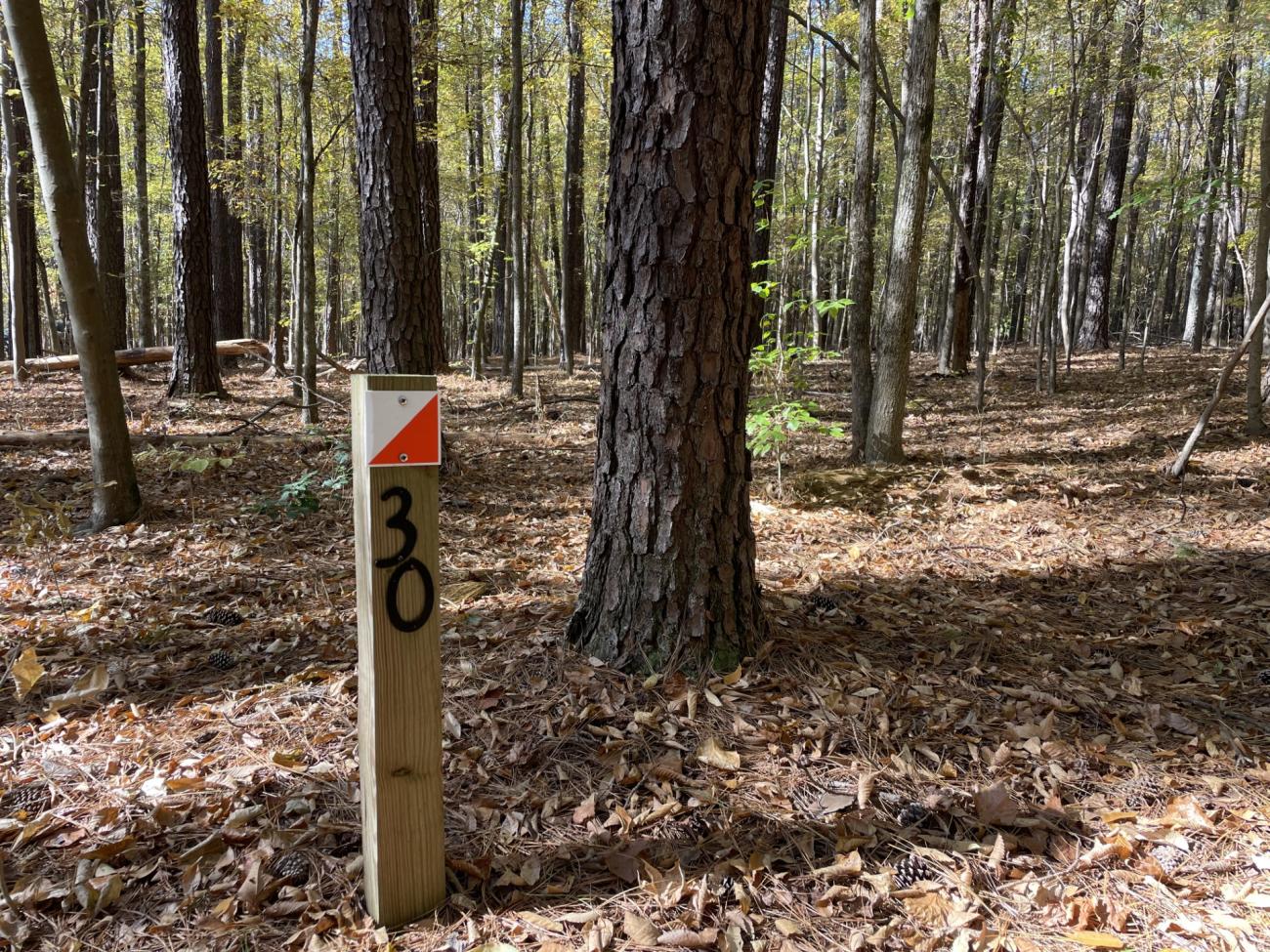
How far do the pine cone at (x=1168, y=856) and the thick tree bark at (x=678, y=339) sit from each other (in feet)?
4.71

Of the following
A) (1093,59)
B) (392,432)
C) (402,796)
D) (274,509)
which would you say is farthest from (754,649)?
→ (1093,59)

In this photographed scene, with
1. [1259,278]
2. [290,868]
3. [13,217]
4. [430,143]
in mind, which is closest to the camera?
[290,868]

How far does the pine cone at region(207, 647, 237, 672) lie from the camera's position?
3324 millimetres

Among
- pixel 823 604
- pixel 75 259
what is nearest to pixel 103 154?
pixel 75 259

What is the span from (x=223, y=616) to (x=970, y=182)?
1278cm

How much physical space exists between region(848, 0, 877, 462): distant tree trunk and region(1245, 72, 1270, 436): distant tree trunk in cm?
296

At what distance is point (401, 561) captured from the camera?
5.57ft

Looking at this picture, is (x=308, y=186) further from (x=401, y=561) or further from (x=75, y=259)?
(x=401, y=561)

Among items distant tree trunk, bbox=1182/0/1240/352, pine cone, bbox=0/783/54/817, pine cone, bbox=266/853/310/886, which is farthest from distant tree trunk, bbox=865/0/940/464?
distant tree trunk, bbox=1182/0/1240/352

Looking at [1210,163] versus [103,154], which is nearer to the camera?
[103,154]

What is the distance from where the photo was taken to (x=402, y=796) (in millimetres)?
1803

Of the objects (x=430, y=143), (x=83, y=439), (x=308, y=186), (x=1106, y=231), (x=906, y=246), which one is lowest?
(x=83, y=439)

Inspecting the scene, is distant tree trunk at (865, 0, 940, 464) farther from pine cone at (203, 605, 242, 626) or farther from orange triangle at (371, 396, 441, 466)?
orange triangle at (371, 396, 441, 466)

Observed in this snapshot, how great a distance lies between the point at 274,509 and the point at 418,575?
14.0ft
